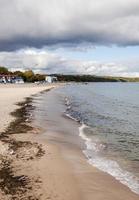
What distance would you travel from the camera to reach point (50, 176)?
12461 millimetres

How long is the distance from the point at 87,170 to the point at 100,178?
3.84ft

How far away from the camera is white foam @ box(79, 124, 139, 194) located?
12.6m

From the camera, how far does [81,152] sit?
1789 centimetres

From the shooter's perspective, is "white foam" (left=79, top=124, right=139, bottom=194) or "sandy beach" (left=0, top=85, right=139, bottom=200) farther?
"white foam" (left=79, top=124, right=139, bottom=194)

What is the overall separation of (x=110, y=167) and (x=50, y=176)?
3327 mm

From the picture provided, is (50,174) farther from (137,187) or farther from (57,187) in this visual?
(137,187)

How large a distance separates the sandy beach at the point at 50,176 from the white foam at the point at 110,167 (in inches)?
12.6

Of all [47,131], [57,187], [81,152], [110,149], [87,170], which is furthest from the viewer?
[47,131]

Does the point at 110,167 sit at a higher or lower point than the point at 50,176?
lower

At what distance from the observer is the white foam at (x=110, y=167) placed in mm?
12606

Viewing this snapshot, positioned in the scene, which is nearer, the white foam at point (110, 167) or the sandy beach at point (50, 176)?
the sandy beach at point (50, 176)

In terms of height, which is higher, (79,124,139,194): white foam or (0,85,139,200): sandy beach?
(0,85,139,200): sandy beach

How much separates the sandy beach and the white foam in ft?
1.05

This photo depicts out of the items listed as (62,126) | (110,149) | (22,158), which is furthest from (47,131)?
(22,158)
